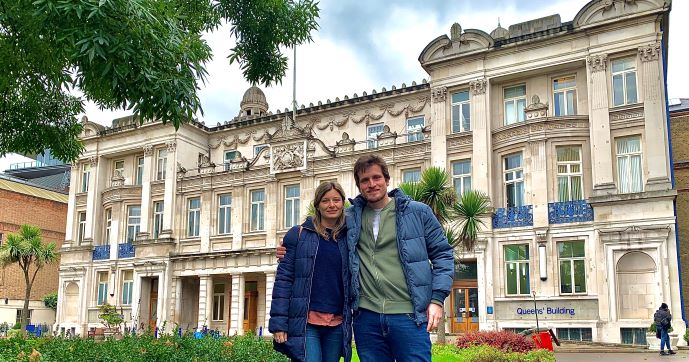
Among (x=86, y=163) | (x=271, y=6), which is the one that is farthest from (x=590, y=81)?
(x=86, y=163)

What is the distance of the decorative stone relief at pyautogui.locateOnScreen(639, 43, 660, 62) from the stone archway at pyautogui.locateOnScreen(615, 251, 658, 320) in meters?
7.66

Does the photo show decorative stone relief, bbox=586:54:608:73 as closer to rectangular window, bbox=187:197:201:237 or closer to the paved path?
the paved path

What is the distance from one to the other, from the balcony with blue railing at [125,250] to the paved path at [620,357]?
2673cm

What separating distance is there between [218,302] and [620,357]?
927 inches

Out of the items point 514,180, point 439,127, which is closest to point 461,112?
point 439,127

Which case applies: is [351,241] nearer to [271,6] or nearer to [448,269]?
[448,269]

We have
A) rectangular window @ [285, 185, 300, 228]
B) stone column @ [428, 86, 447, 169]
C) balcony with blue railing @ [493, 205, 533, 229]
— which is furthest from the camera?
rectangular window @ [285, 185, 300, 228]

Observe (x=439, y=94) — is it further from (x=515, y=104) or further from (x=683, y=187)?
(x=683, y=187)

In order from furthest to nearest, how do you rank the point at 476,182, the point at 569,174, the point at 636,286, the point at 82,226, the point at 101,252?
the point at 82,226 < the point at 101,252 < the point at 476,182 < the point at 569,174 < the point at 636,286

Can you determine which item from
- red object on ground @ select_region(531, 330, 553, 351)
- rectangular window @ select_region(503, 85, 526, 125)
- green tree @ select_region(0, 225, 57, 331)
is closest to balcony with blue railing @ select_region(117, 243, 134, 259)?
green tree @ select_region(0, 225, 57, 331)

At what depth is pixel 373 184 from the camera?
17.0ft

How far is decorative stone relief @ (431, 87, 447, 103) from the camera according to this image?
30266 millimetres

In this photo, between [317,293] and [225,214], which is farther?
[225,214]

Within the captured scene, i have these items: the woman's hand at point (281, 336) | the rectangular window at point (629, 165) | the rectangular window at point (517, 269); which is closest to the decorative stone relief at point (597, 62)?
the rectangular window at point (629, 165)
